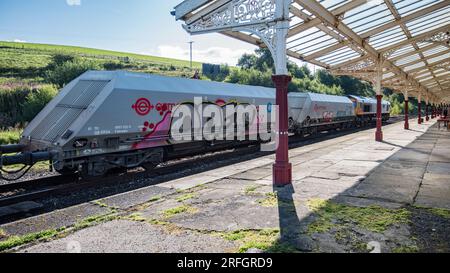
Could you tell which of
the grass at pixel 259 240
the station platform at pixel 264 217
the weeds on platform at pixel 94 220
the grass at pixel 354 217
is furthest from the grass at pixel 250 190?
the weeds on platform at pixel 94 220

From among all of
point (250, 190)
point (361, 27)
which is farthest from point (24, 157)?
point (361, 27)

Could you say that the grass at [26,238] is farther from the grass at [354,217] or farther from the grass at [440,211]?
the grass at [440,211]

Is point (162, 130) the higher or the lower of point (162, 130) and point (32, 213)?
the higher

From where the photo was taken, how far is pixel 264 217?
6.36 meters

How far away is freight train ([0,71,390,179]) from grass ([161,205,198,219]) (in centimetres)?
390

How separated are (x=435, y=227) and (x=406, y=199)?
1.85 metres

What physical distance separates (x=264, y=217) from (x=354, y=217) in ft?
5.65

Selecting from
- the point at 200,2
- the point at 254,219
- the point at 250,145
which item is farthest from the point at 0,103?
the point at 254,219

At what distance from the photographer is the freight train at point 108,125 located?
29.9 feet

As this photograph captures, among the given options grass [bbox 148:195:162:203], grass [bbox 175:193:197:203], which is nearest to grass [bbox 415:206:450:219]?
grass [bbox 175:193:197:203]

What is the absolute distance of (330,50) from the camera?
17.4m
